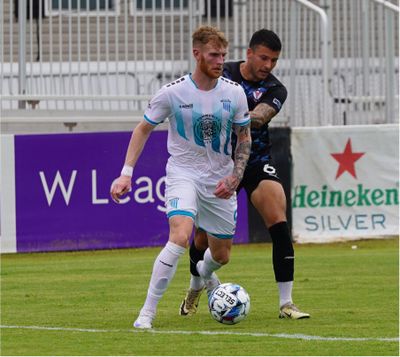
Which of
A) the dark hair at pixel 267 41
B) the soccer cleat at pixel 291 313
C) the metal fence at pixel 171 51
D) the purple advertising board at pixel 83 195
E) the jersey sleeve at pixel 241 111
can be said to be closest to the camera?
the jersey sleeve at pixel 241 111

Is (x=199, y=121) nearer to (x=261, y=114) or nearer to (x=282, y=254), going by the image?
(x=261, y=114)

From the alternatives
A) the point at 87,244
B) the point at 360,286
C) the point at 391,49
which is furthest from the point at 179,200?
the point at 391,49

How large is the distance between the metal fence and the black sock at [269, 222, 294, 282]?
26.0 feet

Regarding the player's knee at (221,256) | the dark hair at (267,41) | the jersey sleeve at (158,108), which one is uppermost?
the dark hair at (267,41)

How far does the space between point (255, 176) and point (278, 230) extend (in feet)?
1.62

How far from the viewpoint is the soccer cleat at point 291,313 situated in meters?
9.79

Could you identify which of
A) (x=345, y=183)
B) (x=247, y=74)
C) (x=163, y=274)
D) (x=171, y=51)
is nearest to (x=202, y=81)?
(x=247, y=74)

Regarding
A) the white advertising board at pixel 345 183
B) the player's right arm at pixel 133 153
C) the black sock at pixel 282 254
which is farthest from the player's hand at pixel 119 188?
the white advertising board at pixel 345 183

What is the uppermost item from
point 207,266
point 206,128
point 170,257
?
point 206,128

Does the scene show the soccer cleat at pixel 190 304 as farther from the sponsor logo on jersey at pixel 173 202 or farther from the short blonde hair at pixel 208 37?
the short blonde hair at pixel 208 37

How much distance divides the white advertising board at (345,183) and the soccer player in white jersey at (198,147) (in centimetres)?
829

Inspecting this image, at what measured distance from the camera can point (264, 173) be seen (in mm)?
10305

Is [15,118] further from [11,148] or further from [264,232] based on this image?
[264,232]

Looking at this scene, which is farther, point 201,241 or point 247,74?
point 201,241
